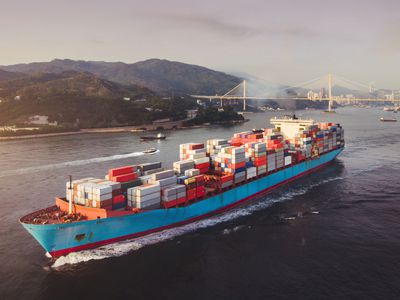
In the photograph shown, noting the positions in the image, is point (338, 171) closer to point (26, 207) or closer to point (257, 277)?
point (257, 277)

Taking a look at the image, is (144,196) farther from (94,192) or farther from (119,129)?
(119,129)

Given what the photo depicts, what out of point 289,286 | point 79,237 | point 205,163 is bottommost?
point 289,286

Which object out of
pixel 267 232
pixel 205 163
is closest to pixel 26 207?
pixel 205 163

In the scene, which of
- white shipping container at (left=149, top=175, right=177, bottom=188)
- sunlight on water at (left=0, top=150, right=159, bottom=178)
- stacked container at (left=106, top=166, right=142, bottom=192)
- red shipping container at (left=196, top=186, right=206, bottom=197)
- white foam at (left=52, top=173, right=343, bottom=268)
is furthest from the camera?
sunlight on water at (left=0, top=150, right=159, bottom=178)

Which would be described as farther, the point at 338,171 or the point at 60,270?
the point at 338,171

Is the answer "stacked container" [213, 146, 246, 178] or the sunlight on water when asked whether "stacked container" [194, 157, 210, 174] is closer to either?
"stacked container" [213, 146, 246, 178]

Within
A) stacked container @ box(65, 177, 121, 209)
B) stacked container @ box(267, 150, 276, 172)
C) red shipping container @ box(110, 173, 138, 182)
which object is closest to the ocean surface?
stacked container @ box(267, 150, 276, 172)
